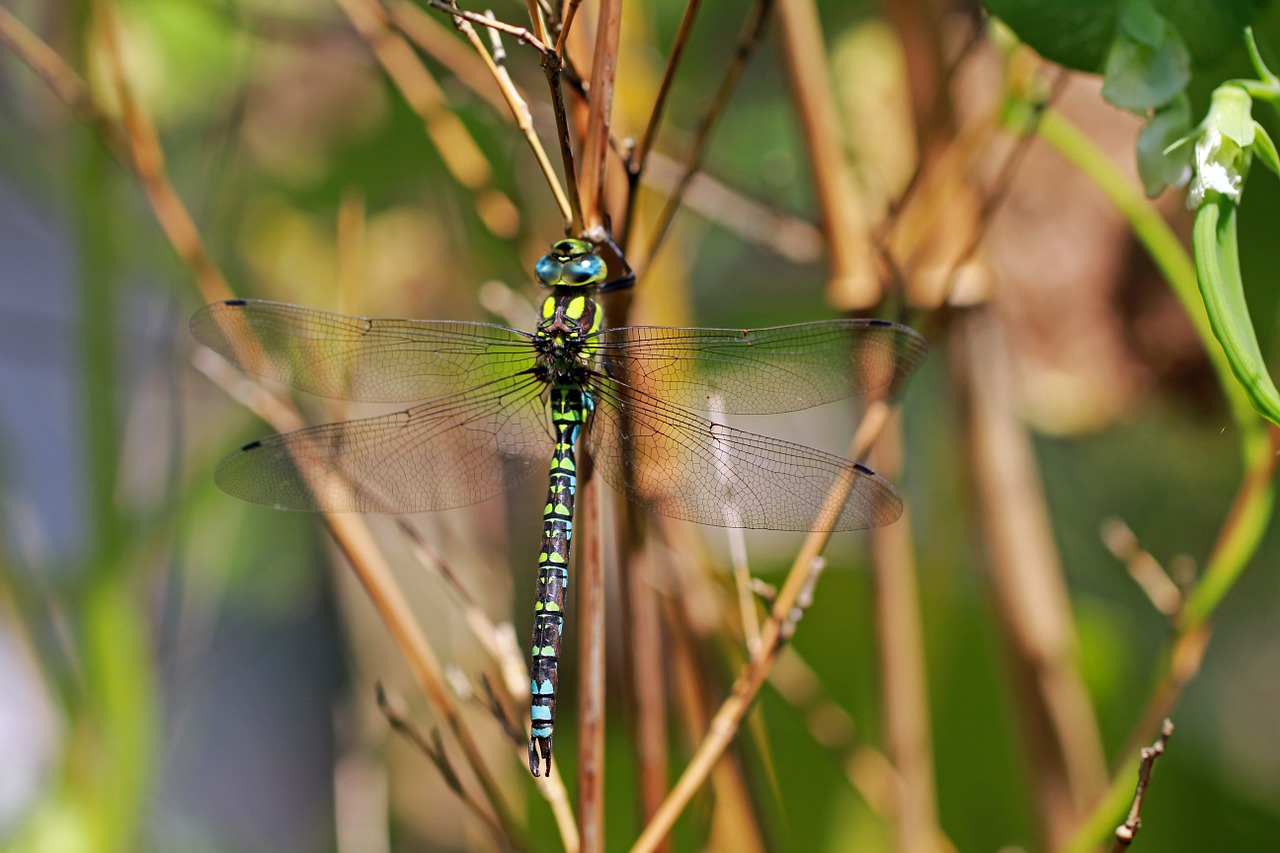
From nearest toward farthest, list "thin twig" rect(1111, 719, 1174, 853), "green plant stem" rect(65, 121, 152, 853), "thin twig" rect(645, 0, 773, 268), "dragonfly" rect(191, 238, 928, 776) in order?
1. "thin twig" rect(1111, 719, 1174, 853)
2. "thin twig" rect(645, 0, 773, 268)
3. "dragonfly" rect(191, 238, 928, 776)
4. "green plant stem" rect(65, 121, 152, 853)

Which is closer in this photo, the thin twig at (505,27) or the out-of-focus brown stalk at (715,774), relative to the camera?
the thin twig at (505,27)

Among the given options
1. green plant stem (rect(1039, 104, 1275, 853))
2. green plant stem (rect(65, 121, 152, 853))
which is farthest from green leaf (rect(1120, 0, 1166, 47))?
green plant stem (rect(65, 121, 152, 853))

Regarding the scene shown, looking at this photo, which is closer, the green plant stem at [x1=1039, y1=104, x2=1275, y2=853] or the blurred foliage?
the green plant stem at [x1=1039, y1=104, x2=1275, y2=853]

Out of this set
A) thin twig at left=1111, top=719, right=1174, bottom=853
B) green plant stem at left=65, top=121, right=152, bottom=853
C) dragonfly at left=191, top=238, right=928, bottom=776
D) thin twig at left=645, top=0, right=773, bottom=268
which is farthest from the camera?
green plant stem at left=65, top=121, right=152, bottom=853

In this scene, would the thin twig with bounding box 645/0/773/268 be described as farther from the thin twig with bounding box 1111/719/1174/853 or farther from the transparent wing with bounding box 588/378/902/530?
the thin twig with bounding box 1111/719/1174/853

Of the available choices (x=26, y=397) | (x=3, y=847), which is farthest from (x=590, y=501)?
(x=26, y=397)

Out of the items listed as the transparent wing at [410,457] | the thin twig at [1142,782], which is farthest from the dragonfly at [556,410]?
the thin twig at [1142,782]

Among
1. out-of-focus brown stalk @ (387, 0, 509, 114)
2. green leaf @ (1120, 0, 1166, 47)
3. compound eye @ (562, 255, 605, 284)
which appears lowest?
green leaf @ (1120, 0, 1166, 47)

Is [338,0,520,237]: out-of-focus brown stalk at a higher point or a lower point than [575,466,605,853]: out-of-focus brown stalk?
higher

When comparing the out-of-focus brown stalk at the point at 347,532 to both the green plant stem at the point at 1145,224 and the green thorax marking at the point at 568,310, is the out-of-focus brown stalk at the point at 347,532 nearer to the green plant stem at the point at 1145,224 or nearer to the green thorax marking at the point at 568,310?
the green thorax marking at the point at 568,310
